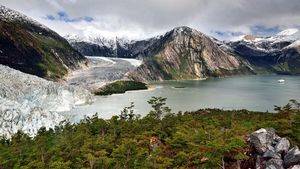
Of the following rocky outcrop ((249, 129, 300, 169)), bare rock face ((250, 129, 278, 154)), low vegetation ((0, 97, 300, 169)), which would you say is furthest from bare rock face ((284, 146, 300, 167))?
low vegetation ((0, 97, 300, 169))

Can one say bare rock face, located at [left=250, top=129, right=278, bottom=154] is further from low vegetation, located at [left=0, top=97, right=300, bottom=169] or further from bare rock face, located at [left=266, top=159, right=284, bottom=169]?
bare rock face, located at [left=266, top=159, right=284, bottom=169]

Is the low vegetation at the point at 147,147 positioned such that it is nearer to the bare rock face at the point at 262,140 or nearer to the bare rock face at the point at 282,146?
the bare rock face at the point at 262,140

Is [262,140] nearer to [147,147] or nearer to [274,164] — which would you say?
[274,164]

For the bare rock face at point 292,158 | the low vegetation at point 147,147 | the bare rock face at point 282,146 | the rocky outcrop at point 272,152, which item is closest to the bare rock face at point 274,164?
the rocky outcrop at point 272,152

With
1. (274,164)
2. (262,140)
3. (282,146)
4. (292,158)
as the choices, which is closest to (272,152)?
(282,146)

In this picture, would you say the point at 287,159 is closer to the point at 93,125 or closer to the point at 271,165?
the point at 271,165

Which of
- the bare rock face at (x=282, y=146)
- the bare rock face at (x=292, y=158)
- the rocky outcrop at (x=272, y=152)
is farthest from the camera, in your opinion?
the bare rock face at (x=282, y=146)
